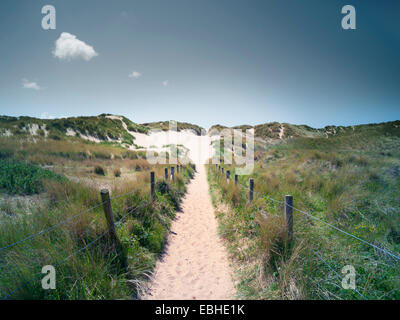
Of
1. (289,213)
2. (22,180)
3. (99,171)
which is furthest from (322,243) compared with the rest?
(99,171)

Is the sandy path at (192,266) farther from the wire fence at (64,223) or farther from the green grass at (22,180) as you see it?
the green grass at (22,180)

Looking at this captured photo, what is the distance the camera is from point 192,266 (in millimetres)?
3932

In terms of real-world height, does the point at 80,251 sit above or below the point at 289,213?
below

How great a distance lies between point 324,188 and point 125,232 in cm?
647

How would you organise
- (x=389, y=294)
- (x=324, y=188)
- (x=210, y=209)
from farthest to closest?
(x=210, y=209)
(x=324, y=188)
(x=389, y=294)

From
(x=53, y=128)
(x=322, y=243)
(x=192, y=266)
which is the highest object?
(x=53, y=128)

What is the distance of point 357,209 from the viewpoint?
4422mm

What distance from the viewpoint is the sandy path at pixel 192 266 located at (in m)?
3.11

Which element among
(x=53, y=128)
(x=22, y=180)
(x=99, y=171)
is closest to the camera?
(x=22, y=180)

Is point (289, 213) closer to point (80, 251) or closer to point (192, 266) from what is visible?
point (192, 266)

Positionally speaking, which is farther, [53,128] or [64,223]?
[53,128]

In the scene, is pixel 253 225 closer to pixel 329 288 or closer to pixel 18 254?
pixel 329 288

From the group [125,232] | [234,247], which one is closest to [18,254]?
[125,232]

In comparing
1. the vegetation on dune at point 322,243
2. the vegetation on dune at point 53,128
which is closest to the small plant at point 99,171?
the vegetation on dune at point 322,243
